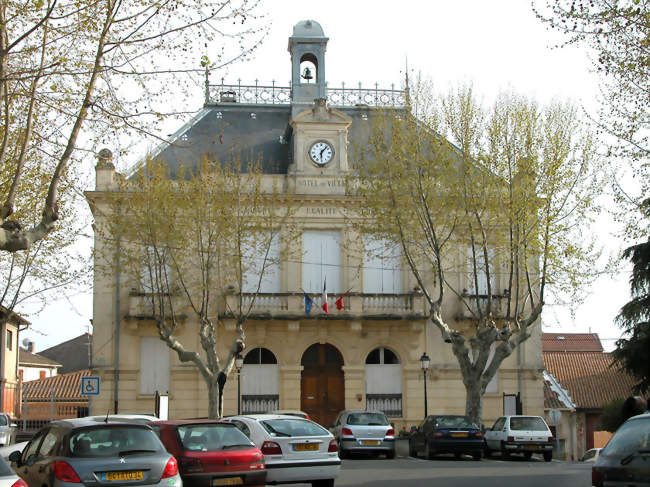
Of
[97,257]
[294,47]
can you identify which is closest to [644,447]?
[97,257]

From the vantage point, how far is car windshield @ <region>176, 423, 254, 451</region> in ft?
49.6

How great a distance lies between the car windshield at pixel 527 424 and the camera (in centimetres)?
2938

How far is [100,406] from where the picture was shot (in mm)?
38156

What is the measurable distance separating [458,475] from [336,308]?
63.0 feet

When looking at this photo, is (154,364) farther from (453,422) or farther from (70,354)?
(70,354)

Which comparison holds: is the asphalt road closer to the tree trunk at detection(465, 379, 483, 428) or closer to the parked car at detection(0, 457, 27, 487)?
the tree trunk at detection(465, 379, 483, 428)

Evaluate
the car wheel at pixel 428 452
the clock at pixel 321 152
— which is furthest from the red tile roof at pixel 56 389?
the car wheel at pixel 428 452

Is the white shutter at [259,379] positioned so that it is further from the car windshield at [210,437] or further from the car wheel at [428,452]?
the car windshield at [210,437]

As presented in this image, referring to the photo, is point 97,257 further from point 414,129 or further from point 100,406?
point 414,129

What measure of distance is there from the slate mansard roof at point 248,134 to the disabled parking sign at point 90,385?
13.9 m

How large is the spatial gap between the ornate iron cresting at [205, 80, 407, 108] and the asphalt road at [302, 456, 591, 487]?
22.6 meters

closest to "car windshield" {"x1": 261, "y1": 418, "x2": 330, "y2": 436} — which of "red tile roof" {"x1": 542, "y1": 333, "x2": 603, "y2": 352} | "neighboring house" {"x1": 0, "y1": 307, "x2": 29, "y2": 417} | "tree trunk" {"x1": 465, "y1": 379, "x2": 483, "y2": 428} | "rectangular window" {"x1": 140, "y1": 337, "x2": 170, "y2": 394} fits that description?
"tree trunk" {"x1": 465, "y1": 379, "x2": 483, "y2": 428}

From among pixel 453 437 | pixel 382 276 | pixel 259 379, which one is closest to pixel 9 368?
pixel 259 379

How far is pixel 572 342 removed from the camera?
74312 millimetres
